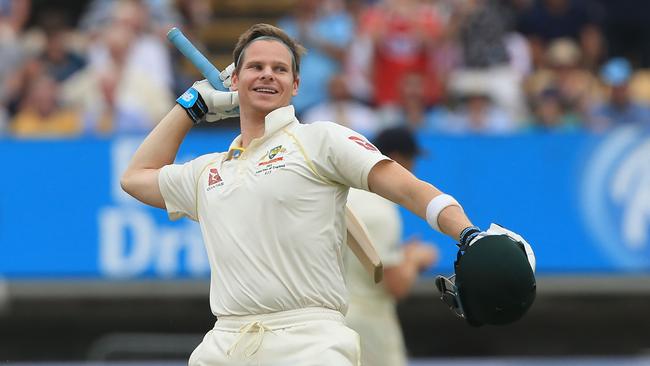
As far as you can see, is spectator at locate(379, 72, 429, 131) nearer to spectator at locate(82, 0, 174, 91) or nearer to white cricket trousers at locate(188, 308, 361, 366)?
spectator at locate(82, 0, 174, 91)

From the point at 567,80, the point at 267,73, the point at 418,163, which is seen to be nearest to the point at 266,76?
the point at 267,73

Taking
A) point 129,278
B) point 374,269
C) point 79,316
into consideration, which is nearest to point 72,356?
point 79,316

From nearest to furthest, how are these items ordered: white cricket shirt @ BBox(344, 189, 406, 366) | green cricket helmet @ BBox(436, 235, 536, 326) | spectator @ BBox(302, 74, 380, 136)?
green cricket helmet @ BBox(436, 235, 536, 326) → white cricket shirt @ BBox(344, 189, 406, 366) → spectator @ BBox(302, 74, 380, 136)

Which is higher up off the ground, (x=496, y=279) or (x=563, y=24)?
(x=563, y=24)

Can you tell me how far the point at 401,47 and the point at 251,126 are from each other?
850 cm

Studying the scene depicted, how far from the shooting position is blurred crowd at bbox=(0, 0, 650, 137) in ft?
45.3

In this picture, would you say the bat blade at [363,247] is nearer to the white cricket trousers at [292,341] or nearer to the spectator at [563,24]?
the white cricket trousers at [292,341]

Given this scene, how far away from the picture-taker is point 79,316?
14.0 meters

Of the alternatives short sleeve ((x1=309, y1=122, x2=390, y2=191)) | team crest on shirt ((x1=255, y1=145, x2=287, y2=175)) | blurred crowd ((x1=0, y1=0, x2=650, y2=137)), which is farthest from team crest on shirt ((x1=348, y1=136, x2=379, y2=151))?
blurred crowd ((x1=0, y1=0, x2=650, y2=137))

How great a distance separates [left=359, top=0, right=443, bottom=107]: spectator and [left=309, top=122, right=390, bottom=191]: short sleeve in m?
8.48

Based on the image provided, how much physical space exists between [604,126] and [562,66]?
4.04ft

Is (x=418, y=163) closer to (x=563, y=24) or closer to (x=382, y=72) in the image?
(x=382, y=72)

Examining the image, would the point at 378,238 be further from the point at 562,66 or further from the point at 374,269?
the point at 562,66

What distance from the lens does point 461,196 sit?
1284 centimetres
